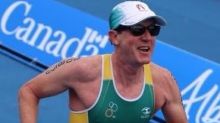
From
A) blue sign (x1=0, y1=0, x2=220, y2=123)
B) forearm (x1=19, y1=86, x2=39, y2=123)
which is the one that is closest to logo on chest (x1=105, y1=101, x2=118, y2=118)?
forearm (x1=19, y1=86, x2=39, y2=123)

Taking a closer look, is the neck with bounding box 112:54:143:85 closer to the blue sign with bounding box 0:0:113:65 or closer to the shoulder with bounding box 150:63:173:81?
the shoulder with bounding box 150:63:173:81

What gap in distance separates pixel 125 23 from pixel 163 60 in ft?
Answer: 10.6

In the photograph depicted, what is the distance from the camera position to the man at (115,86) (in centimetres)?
374

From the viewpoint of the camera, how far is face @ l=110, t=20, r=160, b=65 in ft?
12.0

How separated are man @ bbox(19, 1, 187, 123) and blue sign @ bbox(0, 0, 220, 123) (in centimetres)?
244

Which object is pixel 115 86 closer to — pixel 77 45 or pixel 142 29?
pixel 142 29

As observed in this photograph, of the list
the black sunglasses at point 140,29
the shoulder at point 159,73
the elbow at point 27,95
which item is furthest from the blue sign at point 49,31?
the black sunglasses at point 140,29

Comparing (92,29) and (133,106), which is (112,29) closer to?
(133,106)

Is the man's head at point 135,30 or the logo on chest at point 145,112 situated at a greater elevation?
the man's head at point 135,30

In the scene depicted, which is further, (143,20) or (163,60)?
(163,60)

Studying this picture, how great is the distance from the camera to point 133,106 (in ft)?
12.5

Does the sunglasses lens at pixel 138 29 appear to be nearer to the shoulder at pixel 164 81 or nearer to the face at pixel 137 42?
the face at pixel 137 42

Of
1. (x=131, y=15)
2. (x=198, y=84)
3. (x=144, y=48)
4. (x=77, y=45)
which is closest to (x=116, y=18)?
(x=131, y=15)

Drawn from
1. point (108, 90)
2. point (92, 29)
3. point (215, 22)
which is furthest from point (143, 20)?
point (215, 22)
